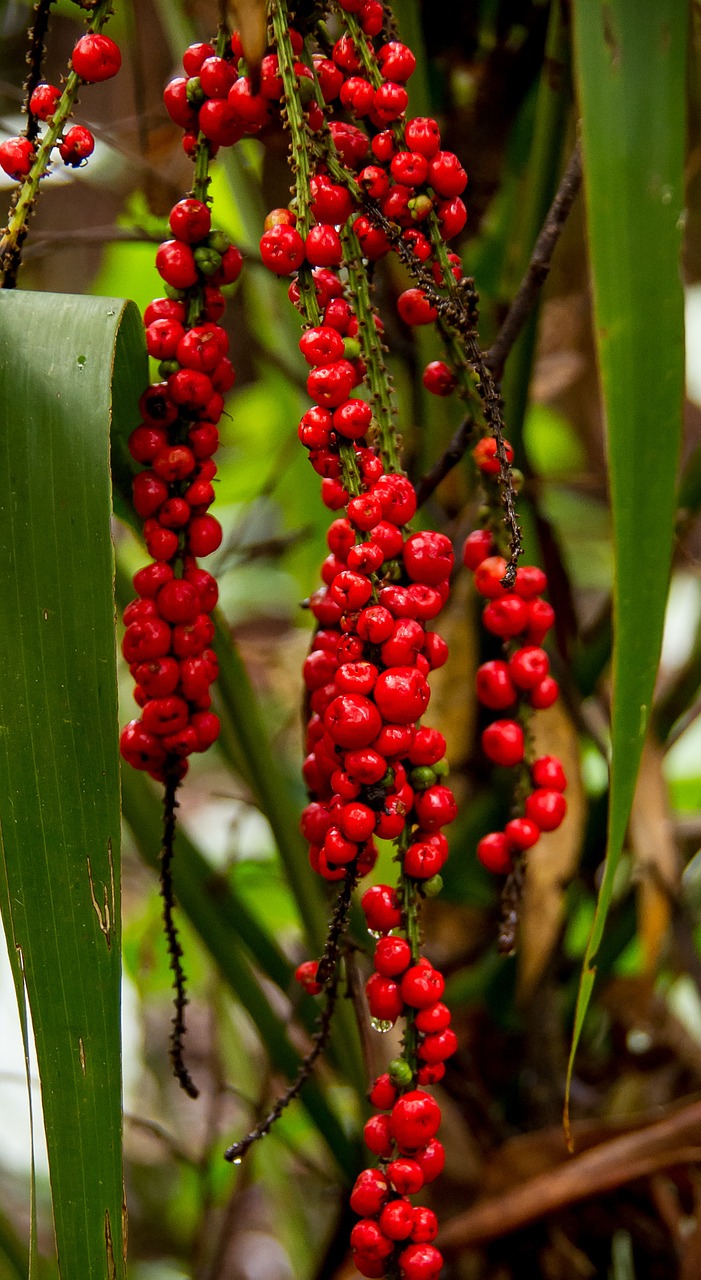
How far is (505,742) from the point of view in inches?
17.0

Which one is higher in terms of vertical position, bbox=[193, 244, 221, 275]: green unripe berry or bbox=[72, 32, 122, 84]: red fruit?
bbox=[72, 32, 122, 84]: red fruit

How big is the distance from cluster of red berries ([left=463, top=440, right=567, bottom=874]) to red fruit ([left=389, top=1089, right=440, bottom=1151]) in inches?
4.3

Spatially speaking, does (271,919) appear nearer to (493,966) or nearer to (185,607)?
(493,966)

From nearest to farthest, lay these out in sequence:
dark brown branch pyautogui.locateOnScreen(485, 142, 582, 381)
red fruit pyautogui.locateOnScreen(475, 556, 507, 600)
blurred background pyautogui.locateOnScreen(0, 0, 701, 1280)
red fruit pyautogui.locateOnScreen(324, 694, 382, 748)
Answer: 1. red fruit pyautogui.locateOnScreen(324, 694, 382, 748)
2. red fruit pyautogui.locateOnScreen(475, 556, 507, 600)
3. dark brown branch pyautogui.locateOnScreen(485, 142, 582, 381)
4. blurred background pyautogui.locateOnScreen(0, 0, 701, 1280)

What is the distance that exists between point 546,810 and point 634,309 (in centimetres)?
21

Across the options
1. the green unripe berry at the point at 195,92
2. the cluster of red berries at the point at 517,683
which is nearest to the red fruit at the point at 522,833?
the cluster of red berries at the point at 517,683

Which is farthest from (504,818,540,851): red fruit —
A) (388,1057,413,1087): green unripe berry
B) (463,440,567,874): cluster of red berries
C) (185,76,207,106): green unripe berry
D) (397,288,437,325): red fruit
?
(185,76,207,106): green unripe berry

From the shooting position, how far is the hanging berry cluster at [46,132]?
34cm

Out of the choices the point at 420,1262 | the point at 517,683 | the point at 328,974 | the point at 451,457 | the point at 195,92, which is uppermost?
the point at 195,92

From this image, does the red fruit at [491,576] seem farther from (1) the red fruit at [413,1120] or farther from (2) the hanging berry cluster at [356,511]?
(1) the red fruit at [413,1120]

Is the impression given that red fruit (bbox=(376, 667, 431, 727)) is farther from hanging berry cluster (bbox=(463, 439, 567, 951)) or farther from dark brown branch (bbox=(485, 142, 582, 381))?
dark brown branch (bbox=(485, 142, 582, 381))

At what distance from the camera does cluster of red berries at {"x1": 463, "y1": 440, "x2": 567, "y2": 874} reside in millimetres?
428

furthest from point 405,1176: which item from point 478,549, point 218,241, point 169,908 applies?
point 218,241

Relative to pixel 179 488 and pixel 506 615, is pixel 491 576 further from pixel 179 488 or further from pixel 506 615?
pixel 179 488
